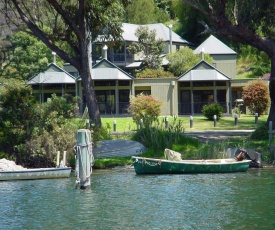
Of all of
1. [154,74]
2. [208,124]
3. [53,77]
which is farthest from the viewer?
[154,74]

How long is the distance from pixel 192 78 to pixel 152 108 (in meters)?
12.4

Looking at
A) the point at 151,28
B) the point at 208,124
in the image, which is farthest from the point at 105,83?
the point at 151,28

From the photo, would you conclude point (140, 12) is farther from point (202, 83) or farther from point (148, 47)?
point (202, 83)

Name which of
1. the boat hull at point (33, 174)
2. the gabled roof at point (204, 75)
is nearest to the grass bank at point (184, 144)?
the boat hull at point (33, 174)

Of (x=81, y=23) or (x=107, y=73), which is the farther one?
(x=107, y=73)

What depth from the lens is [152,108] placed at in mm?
59094

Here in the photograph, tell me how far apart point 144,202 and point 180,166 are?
8212mm

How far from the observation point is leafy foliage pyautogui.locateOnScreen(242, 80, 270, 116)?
64.8 m

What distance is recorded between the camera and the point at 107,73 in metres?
71.1

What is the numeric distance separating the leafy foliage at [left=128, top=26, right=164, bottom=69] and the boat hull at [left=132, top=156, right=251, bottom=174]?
154 ft

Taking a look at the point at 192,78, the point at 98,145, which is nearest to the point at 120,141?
the point at 98,145

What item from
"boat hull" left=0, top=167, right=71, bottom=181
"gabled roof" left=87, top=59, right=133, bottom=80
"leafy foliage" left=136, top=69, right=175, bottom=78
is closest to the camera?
"boat hull" left=0, top=167, right=71, bottom=181

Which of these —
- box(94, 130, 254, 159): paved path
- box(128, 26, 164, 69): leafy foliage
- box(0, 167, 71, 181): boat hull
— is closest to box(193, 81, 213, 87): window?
box(128, 26, 164, 69): leafy foliage

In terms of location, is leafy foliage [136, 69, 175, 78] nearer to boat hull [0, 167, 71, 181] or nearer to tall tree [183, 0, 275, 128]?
tall tree [183, 0, 275, 128]
